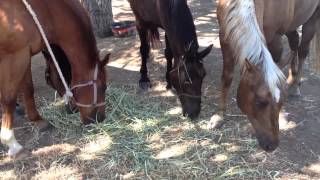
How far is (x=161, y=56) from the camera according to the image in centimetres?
556

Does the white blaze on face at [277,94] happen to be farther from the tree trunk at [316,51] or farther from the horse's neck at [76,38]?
the tree trunk at [316,51]

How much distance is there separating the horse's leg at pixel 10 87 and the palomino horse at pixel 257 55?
1.62 m

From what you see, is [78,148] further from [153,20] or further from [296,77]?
[296,77]

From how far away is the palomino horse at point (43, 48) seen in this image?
3264 mm

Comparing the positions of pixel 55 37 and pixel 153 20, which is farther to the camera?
pixel 153 20

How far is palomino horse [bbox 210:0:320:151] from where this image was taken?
10.1 ft

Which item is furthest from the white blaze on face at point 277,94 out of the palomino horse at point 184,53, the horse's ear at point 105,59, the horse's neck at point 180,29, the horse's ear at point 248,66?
the horse's ear at point 105,59

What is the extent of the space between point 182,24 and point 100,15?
2.33m

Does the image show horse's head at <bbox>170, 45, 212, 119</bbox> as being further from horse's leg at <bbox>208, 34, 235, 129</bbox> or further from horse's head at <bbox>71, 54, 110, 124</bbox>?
horse's head at <bbox>71, 54, 110, 124</bbox>

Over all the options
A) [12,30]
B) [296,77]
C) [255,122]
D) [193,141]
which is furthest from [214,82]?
[12,30]

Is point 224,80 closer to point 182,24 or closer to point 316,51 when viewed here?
point 182,24

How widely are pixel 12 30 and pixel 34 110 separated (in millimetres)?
958

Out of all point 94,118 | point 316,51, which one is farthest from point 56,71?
point 316,51

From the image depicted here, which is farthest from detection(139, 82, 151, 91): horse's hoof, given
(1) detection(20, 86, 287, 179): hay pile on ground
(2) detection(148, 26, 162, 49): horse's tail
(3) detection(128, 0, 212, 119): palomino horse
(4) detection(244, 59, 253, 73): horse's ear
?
(4) detection(244, 59, 253, 73): horse's ear
